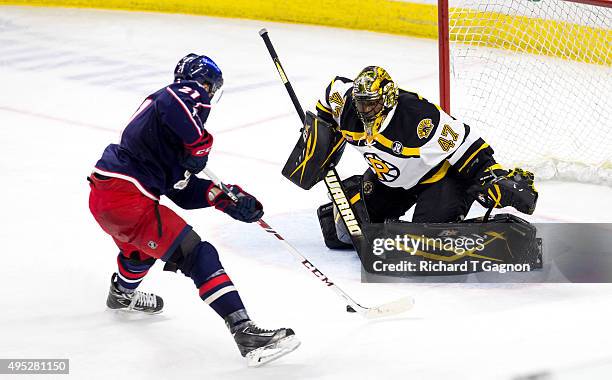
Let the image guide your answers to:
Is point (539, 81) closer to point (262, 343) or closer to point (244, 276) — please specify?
point (244, 276)

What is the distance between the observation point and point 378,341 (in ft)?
11.5

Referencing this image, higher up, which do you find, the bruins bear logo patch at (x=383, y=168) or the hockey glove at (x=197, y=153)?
the hockey glove at (x=197, y=153)

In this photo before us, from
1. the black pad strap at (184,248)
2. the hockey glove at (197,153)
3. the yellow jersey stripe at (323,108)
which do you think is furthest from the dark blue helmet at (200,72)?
the yellow jersey stripe at (323,108)

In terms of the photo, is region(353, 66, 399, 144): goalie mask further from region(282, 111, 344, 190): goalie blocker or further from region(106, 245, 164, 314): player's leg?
region(106, 245, 164, 314): player's leg

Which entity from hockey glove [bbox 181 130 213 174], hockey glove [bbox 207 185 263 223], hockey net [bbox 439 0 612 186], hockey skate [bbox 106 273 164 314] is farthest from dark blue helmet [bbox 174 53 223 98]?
hockey net [bbox 439 0 612 186]

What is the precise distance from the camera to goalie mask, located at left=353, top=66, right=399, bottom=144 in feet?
12.8

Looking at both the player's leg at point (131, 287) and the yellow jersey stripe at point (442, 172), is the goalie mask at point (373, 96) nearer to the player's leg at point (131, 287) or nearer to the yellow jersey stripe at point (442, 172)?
the yellow jersey stripe at point (442, 172)

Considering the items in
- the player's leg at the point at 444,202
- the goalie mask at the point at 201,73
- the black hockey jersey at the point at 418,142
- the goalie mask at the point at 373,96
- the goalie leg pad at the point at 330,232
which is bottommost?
the goalie leg pad at the point at 330,232

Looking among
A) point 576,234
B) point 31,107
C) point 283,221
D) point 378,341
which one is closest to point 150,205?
point 378,341

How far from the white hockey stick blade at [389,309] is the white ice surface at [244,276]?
0.04 metres

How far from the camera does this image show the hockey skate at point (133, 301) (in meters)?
3.73

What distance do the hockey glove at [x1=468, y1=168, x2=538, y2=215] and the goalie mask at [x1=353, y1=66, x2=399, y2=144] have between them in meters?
0.44

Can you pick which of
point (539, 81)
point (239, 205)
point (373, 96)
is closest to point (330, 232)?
point (373, 96)

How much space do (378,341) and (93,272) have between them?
3.94ft
